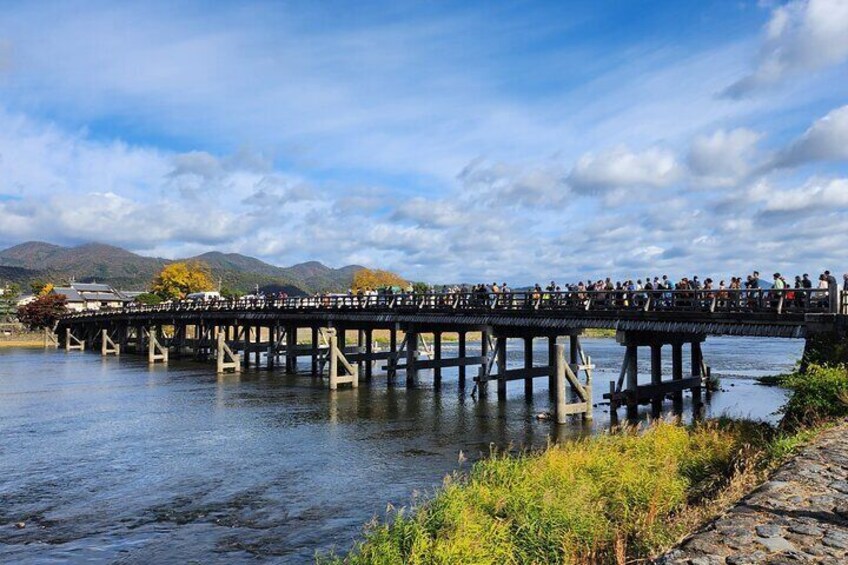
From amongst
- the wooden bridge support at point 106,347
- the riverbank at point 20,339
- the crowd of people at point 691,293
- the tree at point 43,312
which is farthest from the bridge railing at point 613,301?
the tree at point 43,312

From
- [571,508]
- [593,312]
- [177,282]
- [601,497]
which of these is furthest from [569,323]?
[177,282]

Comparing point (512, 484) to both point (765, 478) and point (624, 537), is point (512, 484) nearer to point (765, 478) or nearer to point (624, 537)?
point (624, 537)

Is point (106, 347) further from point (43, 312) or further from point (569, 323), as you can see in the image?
point (569, 323)

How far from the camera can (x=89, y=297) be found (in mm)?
126312

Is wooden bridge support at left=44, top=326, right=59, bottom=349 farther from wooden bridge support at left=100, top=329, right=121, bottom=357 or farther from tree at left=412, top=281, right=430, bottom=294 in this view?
tree at left=412, top=281, right=430, bottom=294

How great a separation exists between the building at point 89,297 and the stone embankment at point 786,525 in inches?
4876

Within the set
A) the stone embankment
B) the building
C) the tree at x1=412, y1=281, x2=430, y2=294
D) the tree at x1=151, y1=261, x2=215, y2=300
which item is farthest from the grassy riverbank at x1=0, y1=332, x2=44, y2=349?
the stone embankment

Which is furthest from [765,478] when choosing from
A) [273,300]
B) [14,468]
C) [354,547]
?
[273,300]

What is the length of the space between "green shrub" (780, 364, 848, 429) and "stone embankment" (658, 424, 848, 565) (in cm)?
438

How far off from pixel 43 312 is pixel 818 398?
105 meters

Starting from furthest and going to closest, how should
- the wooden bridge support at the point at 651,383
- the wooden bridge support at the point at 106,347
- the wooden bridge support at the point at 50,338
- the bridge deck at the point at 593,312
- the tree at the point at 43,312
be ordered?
the tree at the point at 43,312 < the wooden bridge support at the point at 50,338 < the wooden bridge support at the point at 106,347 < the wooden bridge support at the point at 651,383 < the bridge deck at the point at 593,312

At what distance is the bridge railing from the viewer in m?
20.1

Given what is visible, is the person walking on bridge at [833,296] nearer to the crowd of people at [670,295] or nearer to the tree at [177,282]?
the crowd of people at [670,295]

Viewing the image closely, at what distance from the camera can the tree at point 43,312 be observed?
320 ft
